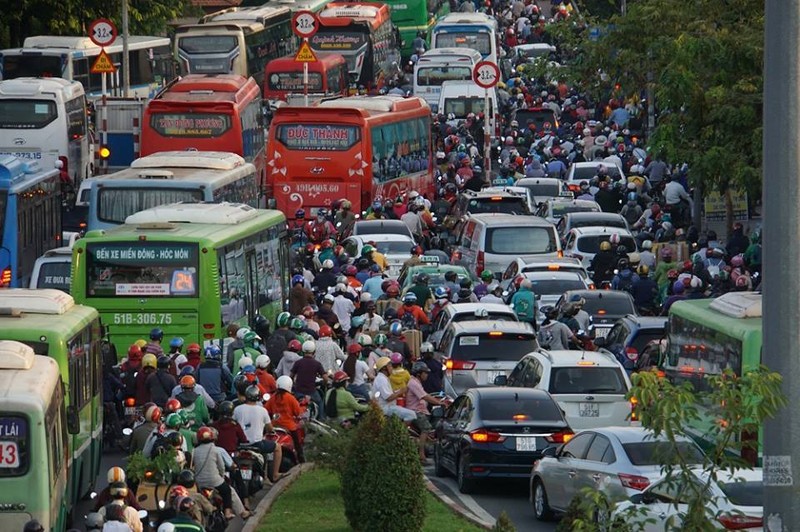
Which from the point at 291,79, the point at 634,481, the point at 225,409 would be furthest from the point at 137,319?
the point at 291,79

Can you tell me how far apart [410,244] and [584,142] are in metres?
20.8

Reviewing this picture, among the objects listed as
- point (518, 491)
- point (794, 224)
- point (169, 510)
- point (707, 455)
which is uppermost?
point (794, 224)

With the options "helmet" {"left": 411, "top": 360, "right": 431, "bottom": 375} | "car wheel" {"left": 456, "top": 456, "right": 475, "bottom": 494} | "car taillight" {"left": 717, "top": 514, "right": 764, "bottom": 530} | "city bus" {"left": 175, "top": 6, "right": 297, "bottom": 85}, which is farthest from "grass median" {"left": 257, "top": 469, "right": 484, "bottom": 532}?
"city bus" {"left": 175, "top": 6, "right": 297, "bottom": 85}

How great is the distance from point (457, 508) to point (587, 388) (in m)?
3.49

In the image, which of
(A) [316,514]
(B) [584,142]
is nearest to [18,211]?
(A) [316,514]

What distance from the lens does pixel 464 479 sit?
21375 millimetres

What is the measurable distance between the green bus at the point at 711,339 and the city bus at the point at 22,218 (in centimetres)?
1257

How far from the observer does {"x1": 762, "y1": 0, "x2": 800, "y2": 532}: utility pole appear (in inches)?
381

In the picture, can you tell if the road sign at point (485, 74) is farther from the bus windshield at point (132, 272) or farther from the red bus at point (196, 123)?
the bus windshield at point (132, 272)

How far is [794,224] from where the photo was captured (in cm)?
970

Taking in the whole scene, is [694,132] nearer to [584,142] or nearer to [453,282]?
[453,282]

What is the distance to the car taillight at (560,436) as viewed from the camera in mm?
20906

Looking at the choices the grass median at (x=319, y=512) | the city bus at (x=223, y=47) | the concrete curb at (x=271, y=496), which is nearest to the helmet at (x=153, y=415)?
the concrete curb at (x=271, y=496)

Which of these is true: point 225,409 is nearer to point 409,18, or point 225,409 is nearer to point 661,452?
point 661,452
